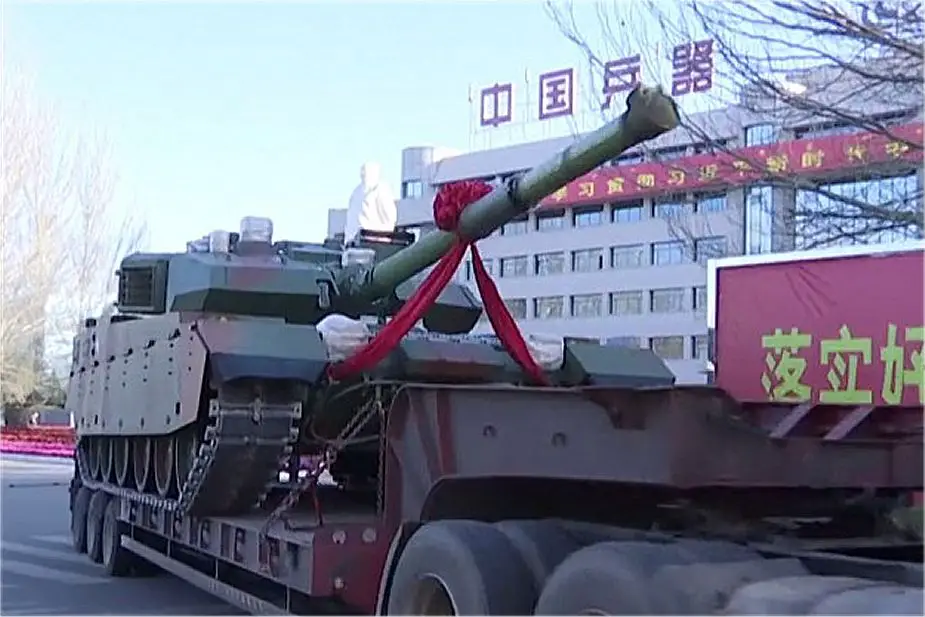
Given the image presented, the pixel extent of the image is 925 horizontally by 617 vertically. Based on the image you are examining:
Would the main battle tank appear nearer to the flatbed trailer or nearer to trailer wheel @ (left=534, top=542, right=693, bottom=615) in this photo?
the flatbed trailer

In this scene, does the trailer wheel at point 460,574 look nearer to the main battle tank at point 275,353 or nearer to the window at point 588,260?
the main battle tank at point 275,353

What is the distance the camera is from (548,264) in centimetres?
5147

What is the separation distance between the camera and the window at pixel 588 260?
1961 inches

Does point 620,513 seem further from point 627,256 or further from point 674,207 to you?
point 627,256

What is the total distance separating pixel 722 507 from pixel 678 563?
0.83m

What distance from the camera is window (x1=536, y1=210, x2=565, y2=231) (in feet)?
168

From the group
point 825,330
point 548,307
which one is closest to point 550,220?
point 548,307

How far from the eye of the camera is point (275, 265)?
8.66m

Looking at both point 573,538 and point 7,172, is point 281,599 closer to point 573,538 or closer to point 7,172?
point 573,538

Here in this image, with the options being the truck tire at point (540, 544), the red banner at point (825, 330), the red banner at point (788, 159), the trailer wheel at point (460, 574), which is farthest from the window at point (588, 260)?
the truck tire at point (540, 544)

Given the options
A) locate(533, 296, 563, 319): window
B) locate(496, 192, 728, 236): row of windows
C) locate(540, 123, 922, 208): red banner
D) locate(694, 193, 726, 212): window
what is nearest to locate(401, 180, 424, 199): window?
locate(496, 192, 728, 236): row of windows

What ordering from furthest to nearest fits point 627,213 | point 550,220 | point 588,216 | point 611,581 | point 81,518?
point 550,220 → point 588,216 → point 627,213 → point 81,518 → point 611,581

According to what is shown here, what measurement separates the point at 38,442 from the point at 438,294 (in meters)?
27.4

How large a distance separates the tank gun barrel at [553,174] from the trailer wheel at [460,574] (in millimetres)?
1605
